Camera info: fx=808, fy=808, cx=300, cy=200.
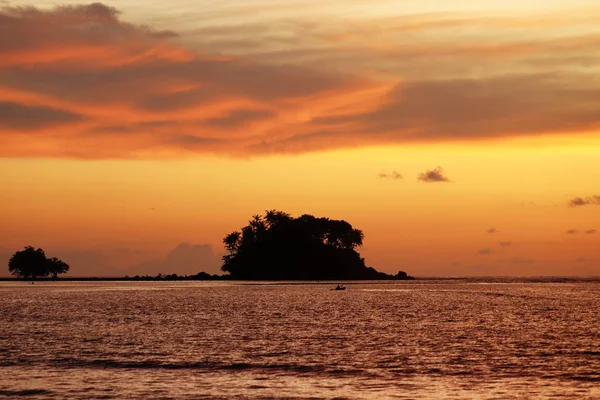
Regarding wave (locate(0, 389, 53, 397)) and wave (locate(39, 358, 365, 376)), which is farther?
wave (locate(39, 358, 365, 376))

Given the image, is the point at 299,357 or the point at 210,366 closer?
the point at 210,366

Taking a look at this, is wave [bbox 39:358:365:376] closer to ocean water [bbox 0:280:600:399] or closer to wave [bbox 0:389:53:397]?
ocean water [bbox 0:280:600:399]

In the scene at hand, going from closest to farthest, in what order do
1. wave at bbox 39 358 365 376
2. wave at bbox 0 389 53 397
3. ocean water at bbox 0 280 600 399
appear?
wave at bbox 0 389 53 397
ocean water at bbox 0 280 600 399
wave at bbox 39 358 365 376

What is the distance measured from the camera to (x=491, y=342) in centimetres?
6919

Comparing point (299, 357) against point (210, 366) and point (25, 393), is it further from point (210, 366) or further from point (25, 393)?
point (25, 393)

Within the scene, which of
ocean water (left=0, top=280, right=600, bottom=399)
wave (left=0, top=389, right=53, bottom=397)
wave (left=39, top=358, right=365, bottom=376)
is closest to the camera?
wave (left=0, top=389, right=53, bottom=397)

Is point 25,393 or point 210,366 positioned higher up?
point 210,366

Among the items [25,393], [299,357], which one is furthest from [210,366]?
[25,393]

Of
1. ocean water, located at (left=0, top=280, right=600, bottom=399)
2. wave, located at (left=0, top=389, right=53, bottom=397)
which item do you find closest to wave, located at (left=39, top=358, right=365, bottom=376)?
ocean water, located at (left=0, top=280, right=600, bottom=399)

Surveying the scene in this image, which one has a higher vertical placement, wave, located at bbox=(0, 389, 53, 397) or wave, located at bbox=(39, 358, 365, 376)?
wave, located at bbox=(39, 358, 365, 376)

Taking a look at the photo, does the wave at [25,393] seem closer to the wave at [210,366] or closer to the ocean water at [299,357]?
the ocean water at [299,357]

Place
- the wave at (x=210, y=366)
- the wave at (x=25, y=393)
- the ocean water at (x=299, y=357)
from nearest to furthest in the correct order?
the wave at (x=25, y=393) → the ocean water at (x=299, y=357) → the wave at (x=210, y=366)

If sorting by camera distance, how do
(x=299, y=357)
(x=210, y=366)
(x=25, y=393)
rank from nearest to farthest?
(x=25, y=393) → (x=210, y=366) → (x=299, y=357)

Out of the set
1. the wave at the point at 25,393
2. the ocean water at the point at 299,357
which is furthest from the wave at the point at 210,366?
the wave at the point at 25,393
